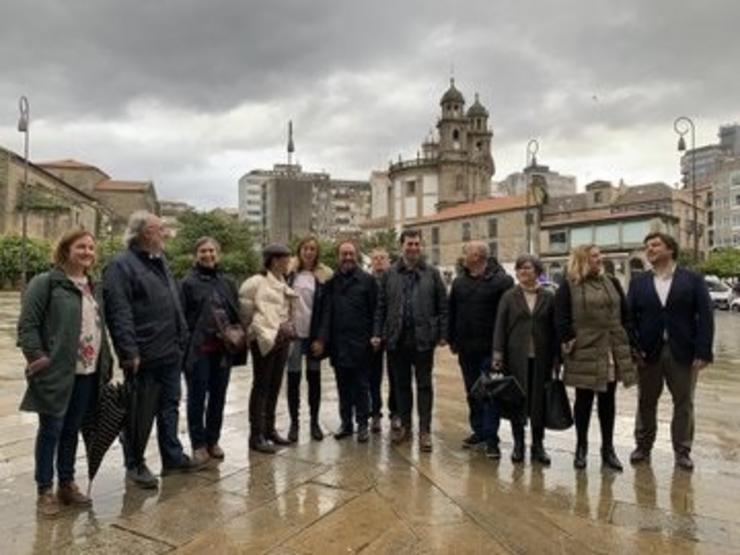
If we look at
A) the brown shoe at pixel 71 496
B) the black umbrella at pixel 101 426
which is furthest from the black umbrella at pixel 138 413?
the brown shoe at pixel 71 496

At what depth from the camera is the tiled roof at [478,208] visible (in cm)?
6825

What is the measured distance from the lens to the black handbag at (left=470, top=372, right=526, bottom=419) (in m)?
5.41

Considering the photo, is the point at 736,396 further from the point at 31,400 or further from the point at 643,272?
the point at 31,400

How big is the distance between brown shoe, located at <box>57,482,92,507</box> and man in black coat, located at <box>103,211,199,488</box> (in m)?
0.41

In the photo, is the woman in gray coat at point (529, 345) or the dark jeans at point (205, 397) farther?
the woman in gray coat at point (529, 345)

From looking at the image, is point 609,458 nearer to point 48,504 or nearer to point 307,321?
point 307,321

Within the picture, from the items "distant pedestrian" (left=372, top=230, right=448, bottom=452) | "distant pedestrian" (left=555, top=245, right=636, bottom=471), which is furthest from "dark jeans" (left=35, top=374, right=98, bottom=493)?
"distant pedestrian" (left=555, top=245, right=636, bottom=471)

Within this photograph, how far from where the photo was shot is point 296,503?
4363mm

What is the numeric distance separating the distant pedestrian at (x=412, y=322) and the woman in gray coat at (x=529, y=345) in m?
0.60

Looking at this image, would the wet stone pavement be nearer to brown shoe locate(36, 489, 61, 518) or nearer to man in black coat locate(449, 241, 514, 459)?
brown shoe locate(36, 489, 61, 518)

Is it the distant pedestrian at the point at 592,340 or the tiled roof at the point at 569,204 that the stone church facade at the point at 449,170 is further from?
the distant pedestrian at the point at 592,340

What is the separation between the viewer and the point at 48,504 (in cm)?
420

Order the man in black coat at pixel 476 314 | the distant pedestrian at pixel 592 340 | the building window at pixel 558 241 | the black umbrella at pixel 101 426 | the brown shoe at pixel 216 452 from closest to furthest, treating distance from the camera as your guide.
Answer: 1. the black umbrella at pixel 101 426
2. the distant pedestrian at pixel 592 340
3. the brown shoe at pixel 216 452
4. the man in black coat at pixel 476 314
5. the building window at pixel 558 241

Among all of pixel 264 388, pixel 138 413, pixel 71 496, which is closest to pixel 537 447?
pixel 264 388
